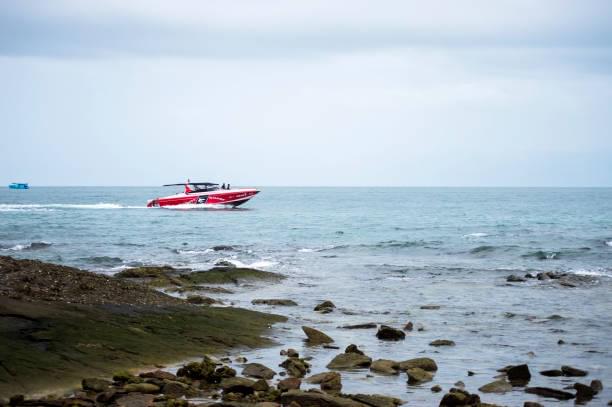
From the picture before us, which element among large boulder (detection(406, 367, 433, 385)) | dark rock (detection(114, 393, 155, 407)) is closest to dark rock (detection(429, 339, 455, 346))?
large boulder (detection(406, 367, 433, 385))

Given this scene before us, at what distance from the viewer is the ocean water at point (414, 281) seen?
56.0ft

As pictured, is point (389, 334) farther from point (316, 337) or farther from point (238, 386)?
point (238, 386)

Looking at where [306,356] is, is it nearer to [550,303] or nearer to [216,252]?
[550,303]

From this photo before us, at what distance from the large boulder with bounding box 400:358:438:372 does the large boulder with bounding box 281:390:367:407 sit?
350 centimetres

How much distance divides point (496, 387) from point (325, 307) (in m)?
10.7

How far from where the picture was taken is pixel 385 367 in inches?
604

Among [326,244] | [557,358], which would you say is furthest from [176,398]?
[326,244]

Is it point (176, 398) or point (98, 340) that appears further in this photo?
point (98, 340)

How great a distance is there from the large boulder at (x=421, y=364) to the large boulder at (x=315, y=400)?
138 inches

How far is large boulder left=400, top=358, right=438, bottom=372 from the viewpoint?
1559cm

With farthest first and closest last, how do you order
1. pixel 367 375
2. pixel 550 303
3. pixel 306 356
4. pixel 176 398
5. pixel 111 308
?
pixel 550 303 < pixel 111 308 < pixel 306 356 < pixel 367 375 < pixel 176 398

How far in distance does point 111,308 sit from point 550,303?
629 inches

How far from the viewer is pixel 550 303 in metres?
26.6

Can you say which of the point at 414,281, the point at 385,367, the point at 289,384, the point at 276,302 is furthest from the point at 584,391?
the point at 414,281
